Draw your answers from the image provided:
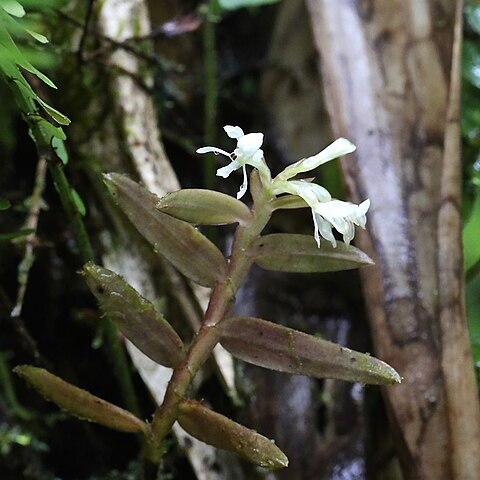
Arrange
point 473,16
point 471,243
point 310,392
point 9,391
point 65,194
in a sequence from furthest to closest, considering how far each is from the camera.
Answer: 1. point 473,16
2. point 310,392
3. point 9,391
4. point 471,243
5. point 65,194

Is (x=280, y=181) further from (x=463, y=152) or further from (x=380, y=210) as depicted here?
(x=463, y=152)

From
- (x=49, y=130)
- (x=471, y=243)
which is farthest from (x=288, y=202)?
(x=471, y=243)

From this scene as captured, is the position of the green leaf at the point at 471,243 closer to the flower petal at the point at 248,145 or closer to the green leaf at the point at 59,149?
the flower petal at the point at 248,145

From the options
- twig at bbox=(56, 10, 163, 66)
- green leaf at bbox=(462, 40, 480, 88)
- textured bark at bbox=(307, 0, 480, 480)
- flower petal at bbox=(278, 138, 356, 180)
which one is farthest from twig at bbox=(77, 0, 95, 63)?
green leaf at bbox=(462, 40, 480, 88)

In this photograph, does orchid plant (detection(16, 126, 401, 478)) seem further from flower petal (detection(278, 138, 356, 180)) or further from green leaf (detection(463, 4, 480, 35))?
green leaf (detection(463, 4, 480, 35))

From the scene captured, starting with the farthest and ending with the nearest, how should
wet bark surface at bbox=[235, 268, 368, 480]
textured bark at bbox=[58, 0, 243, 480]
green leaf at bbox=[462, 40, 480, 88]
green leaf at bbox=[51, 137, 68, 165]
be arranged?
green leaf at bbox=[462, 40, 480, 88] → wet bark surface at bbox=[235, 268, 368, 480] → textured bark at bbox=[58, 0, 243, 480] → green leaf at bbox=[51, 137, 68, 165]

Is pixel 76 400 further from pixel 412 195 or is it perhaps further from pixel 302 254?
pixel 412 195

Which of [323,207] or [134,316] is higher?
[323,207]

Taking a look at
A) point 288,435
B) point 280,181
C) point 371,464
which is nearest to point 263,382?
point 288,435
